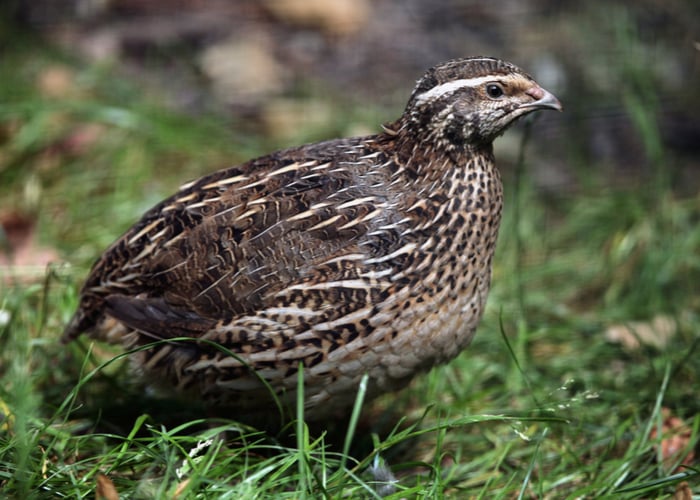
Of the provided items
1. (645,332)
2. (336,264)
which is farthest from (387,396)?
(645,332)

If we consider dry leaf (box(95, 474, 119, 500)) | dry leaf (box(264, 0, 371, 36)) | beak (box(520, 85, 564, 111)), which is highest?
dry leaf (box(264, 0, 371, 36))

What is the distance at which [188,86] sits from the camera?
22.0 ft

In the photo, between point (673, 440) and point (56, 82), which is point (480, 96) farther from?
point (56, 82)

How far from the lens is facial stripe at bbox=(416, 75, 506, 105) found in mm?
3350

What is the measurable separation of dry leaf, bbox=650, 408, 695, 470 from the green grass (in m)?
0.04

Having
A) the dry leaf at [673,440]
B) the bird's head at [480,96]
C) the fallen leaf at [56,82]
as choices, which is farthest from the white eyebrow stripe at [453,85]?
the fallen leaf at [56,82]

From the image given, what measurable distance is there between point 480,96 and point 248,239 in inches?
38.1

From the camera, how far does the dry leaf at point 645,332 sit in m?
4.48

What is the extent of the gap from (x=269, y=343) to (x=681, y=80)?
4235mm

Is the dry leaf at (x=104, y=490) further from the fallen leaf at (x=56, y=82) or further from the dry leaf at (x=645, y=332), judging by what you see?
the fallen leaf at (x=56, y=82)

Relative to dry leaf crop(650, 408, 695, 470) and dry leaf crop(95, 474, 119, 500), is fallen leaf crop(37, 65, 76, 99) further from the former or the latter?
dry leaf crop(650, 408, 695, 470)

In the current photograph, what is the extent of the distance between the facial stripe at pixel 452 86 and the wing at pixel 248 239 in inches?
12.7

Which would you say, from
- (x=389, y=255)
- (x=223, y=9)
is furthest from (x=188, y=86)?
(x=389, y=255)

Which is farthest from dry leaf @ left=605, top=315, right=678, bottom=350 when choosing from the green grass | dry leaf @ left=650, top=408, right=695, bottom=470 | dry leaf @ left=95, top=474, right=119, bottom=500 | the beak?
dry leaf @ left=95, top=474, right=119, bottom=500
